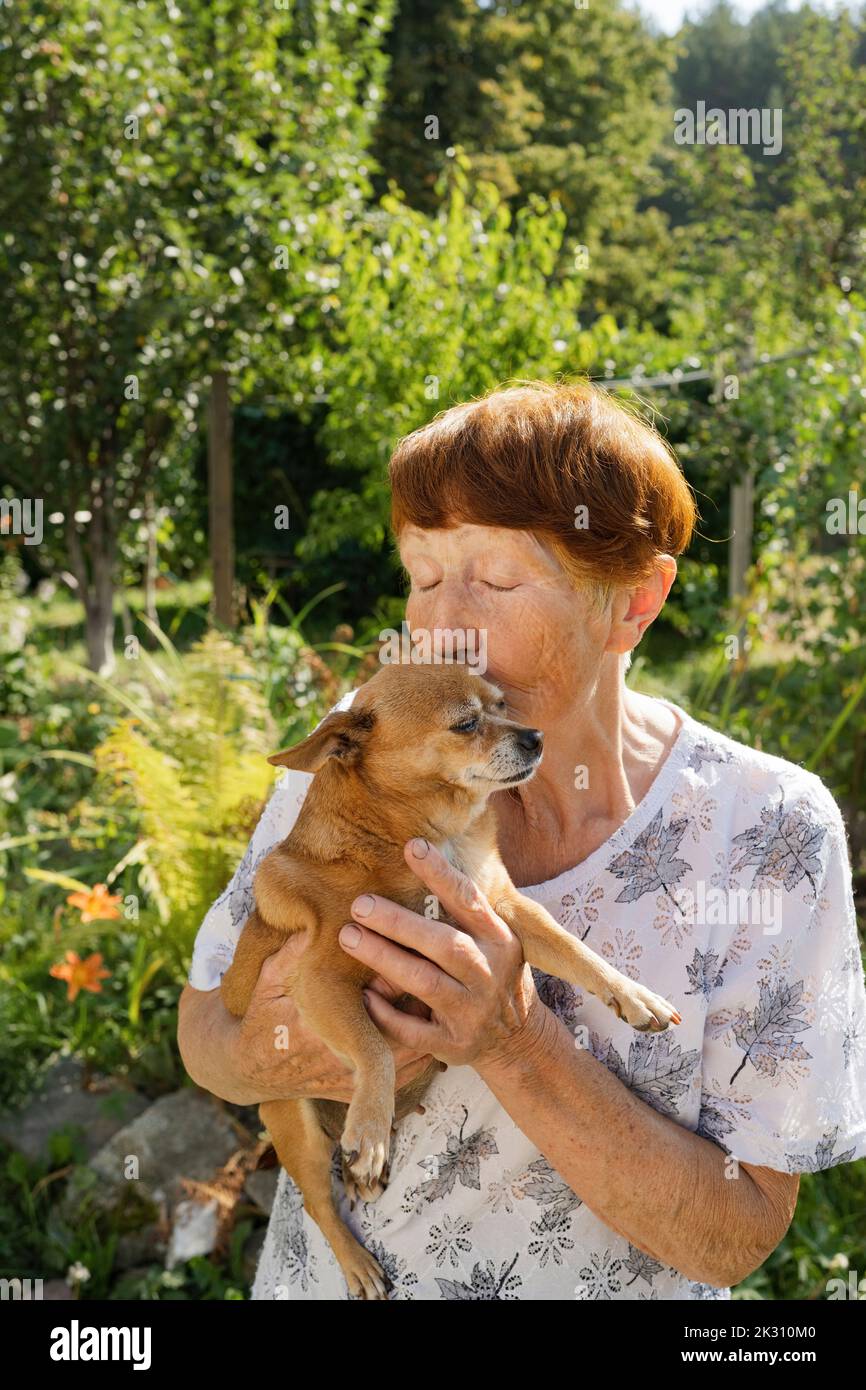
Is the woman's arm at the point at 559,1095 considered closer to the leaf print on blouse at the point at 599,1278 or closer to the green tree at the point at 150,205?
the leaf print on blouse at the point at 599,1278

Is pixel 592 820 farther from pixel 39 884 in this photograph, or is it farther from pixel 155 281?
pixel 155 281

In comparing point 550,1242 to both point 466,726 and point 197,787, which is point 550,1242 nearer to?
point 466,726

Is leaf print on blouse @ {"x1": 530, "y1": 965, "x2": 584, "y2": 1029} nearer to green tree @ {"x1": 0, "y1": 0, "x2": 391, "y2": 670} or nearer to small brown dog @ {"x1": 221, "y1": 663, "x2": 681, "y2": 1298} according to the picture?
small brown dog @ {"x1": 221, "y1": 663, "x2": 681, "y2": 1298}

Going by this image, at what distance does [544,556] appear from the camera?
2.12 m

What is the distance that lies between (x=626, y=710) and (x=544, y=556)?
0.46 m

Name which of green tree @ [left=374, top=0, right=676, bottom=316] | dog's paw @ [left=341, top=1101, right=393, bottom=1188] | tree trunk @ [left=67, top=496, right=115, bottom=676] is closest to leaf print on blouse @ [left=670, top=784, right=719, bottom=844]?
dog's paw @ [left=341, top=1101, right=393, bottom=1188]

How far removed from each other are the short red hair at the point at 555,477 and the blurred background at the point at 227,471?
0.67 meters

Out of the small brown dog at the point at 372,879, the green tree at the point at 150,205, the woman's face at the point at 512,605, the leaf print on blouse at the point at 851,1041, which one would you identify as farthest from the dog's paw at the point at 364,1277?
the green tree at the point at 150,205

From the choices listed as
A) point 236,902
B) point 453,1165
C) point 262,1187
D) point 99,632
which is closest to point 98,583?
point 99,632

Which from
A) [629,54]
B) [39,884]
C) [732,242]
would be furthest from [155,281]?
[629,54]

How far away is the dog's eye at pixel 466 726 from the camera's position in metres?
2.14

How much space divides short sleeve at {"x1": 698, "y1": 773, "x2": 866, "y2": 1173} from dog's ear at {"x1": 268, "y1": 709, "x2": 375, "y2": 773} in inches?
29.7

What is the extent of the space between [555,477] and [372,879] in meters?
0.82

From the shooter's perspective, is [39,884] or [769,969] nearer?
[769,969]
